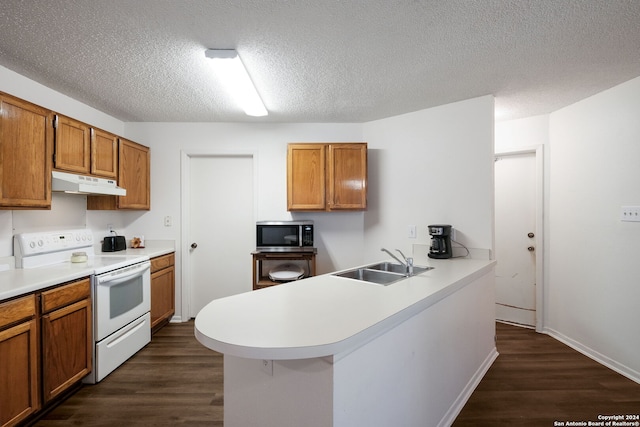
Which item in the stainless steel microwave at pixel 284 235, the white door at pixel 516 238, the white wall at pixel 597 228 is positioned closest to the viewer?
the white wall at pixel 597 228

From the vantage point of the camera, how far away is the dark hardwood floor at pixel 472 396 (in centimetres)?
179

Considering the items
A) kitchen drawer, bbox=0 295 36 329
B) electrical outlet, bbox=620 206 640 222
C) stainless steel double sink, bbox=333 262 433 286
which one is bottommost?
kitchen drawer, bbox=0 295 36 329

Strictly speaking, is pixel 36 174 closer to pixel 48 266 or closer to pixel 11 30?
pixel 48 266

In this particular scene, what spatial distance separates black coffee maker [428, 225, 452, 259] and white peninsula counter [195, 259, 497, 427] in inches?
32.3

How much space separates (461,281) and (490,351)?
3.62 ft

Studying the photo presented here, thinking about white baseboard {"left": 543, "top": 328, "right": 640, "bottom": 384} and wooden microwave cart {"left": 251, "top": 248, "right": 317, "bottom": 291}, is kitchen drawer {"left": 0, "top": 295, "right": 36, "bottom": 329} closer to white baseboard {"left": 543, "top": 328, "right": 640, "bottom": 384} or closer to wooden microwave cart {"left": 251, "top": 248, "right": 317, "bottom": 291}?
wooden microwave cart {"left": 251, "top": 248, "right": 317, "bottom": 291}

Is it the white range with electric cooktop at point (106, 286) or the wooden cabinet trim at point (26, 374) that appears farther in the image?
the white range with electric cooktop at point (106, 286)

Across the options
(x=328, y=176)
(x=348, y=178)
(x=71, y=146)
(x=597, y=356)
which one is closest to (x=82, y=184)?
(x=71, y=146)

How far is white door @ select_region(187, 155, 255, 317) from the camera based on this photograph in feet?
11.3

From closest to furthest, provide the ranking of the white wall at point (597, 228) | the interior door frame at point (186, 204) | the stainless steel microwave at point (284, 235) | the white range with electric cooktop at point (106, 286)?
the white range with electric cooktop at point (106, 286), the white wall at point (597, 228), the stainless steel microwave at point (284, 235), the interior door frame at point (186, 204)

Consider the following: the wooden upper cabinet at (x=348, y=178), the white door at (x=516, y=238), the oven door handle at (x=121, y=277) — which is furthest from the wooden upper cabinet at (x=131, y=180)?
the white door at (x=516, y=238)

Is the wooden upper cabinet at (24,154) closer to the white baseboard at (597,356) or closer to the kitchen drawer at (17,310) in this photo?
the kitchen drawer at (17,310)

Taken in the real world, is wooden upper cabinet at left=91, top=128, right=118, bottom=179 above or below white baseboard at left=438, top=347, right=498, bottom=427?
above

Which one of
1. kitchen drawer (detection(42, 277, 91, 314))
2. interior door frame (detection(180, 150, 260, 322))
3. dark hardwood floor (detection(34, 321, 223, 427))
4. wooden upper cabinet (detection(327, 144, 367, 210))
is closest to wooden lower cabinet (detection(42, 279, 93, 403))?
kitchen drawer (detection(42, 277, 91, 314))
